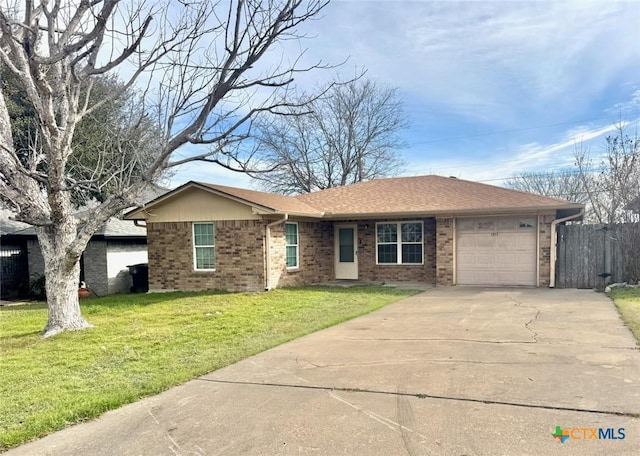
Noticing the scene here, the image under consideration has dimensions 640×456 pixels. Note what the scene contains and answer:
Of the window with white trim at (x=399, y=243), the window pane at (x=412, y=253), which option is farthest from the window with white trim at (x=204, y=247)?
the window pane at (x=412, y=253)

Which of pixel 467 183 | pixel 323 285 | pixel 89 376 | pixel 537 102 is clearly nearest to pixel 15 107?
pixel 323 285

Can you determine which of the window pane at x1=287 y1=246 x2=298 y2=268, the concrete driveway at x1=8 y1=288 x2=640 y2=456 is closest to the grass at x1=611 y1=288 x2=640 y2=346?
the concrete driveway at x1=8 y1=288 x2=640 y2=456

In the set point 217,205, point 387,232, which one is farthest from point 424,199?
point 217,205

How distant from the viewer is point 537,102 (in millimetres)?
17438

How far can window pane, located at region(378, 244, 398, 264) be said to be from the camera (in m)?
14.9

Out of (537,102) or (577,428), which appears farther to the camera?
(537,102)

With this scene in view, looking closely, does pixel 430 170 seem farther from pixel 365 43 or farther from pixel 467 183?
pixel 365 43

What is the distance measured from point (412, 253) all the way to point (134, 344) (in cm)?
990

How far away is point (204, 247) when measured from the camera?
13.8 meters

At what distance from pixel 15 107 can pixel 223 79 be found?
1064 centimetres

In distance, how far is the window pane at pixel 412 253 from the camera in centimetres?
1461

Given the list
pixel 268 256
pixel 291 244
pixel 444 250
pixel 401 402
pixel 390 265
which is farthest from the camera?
pixel 390 265

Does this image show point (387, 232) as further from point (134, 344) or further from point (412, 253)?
point (134, 344)

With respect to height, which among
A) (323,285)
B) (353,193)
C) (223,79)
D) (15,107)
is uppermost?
(15,107)
